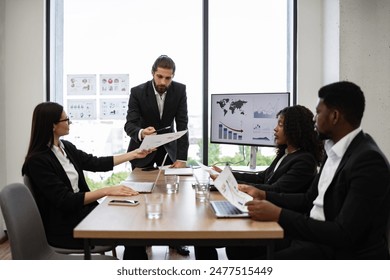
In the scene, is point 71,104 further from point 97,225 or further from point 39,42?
point 97,225

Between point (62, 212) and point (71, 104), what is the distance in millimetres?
2356

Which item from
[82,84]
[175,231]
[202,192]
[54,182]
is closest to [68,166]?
[54,182]

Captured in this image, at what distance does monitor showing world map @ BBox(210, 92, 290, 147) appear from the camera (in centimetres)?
333

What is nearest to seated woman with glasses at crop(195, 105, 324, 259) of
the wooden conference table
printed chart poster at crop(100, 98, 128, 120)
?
the wooden conference table

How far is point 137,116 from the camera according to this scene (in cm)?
346

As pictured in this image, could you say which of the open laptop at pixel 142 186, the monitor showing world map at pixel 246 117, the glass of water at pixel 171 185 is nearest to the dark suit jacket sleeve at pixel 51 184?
the open laptop at pixel 142 186

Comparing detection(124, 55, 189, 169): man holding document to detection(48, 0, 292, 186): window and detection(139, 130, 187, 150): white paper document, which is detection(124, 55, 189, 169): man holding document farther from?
detection(48, 0, 292, 186): window

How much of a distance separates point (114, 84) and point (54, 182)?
7.71 feet

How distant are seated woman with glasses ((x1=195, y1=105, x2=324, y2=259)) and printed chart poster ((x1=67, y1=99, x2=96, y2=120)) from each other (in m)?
2.29

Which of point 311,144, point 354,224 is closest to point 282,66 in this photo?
point 311,144

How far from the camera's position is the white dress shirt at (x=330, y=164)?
170cm

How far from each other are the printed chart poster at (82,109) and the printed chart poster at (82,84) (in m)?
0.09

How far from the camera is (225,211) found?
5.56 ft

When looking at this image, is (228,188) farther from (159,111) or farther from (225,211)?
(159,111)
